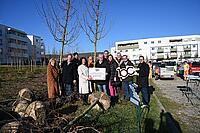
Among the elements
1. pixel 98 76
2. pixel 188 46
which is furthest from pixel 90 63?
pixel 188 46

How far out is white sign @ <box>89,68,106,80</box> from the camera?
32.0 ft

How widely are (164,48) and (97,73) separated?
87248 mm

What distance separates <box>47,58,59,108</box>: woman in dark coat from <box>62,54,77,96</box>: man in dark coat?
32cm

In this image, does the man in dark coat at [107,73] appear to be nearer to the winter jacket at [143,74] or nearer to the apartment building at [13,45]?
the winter jacket at [143,74]

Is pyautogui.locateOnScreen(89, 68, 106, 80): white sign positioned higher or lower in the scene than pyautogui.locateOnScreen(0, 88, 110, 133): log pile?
higher

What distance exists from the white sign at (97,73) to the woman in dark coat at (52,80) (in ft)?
4.73

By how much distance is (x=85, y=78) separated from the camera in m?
9.56

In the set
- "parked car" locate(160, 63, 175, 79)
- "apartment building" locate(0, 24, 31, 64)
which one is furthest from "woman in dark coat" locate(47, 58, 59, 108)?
"apartment building" locate(0, 24, 31, 64)

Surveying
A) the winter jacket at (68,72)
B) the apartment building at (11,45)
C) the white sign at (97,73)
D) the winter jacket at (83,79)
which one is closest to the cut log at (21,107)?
the winter jacket at (68,72)

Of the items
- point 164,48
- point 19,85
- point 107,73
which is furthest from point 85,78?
point 164,48

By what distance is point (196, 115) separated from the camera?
8.38m

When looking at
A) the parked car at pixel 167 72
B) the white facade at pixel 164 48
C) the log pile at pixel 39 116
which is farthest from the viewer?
the white facade at pixel 164 48

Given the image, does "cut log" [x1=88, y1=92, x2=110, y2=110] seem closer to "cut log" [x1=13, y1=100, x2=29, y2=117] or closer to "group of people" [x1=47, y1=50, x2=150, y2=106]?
"group of people" [x1=47, y1=50, x2=150, y2=106]

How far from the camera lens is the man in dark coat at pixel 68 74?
931 cm
